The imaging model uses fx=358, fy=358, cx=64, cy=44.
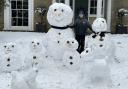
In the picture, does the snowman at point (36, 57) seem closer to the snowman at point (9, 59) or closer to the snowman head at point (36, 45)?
the snowman head at point (36, 45)

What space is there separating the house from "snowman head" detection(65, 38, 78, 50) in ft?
23.9

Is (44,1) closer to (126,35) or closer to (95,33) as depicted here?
(126,35)

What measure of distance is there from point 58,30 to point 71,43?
0.95 meters

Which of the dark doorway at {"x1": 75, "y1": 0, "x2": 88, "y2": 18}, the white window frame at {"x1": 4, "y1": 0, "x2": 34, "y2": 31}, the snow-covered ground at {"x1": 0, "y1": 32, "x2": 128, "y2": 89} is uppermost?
the dark doorway at {"x1": 75, "y1": 0, "x2": 88, "y2": 18}

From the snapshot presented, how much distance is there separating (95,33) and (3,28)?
7.85 m

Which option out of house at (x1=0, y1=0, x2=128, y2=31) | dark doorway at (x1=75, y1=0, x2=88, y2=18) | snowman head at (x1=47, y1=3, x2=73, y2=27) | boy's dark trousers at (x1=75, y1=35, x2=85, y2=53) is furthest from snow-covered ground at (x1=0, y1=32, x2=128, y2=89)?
dark doorway at (x1=75, y1=0, x2=88, y2=18)

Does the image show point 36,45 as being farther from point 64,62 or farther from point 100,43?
point 100,43

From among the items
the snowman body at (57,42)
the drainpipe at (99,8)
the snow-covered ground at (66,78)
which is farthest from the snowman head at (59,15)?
the drainpipe at (99,8)

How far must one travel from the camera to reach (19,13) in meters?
17.8

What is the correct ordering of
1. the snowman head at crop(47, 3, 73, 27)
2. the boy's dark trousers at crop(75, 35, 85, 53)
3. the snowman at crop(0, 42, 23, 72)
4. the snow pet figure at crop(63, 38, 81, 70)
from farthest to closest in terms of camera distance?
the boy's dark trousers at crop(75, 35, 85, 53)
the snowman head at crop(47, 3, 73, 27)
the snow pet figure at crop(63, 38, 81, 70)
the snowman at crop(0, 42, 23, 72)

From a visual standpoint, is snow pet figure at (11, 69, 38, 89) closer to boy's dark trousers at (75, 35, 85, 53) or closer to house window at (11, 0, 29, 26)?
boy's dark trousers at (75, 35, 85, 53)

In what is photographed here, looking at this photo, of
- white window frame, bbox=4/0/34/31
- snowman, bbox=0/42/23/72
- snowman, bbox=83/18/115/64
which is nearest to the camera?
snowman, bbox=0/42/23/72

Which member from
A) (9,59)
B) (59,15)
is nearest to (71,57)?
(59,15)

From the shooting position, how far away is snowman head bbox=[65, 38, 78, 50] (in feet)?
32.2
